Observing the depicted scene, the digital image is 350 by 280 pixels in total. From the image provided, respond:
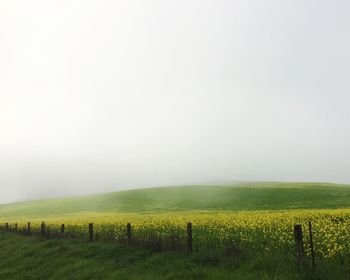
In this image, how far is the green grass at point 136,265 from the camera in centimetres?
1312

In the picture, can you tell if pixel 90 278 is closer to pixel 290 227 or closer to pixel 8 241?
pixel 290 227

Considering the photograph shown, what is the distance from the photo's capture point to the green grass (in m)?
13.1

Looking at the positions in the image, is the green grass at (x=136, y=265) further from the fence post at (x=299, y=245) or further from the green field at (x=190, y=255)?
the fence post at (x=299, y=245)

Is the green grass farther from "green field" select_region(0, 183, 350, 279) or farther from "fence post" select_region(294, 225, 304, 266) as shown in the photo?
"fence post" select_region(294, 225, 304, 266)

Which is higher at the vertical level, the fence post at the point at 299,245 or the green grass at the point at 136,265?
the fence post at the point at 299,245

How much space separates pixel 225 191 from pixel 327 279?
7925cm

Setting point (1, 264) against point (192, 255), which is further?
point (1, 264)

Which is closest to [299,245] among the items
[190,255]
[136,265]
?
[190,255]

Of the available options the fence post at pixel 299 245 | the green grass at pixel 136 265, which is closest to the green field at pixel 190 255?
the green grass at pixel 136 265

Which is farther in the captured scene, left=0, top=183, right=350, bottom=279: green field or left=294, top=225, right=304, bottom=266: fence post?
left=0, top=183, right=350, bottom=279: green field

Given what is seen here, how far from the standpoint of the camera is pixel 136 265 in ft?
56.8

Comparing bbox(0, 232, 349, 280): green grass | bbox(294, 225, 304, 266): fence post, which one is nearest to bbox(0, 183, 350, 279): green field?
bbox(0, 232, 349, 280): green grass

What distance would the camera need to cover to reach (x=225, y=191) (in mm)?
90312

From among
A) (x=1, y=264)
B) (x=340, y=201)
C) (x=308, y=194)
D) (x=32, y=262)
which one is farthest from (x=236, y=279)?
(x=308, y=194)
